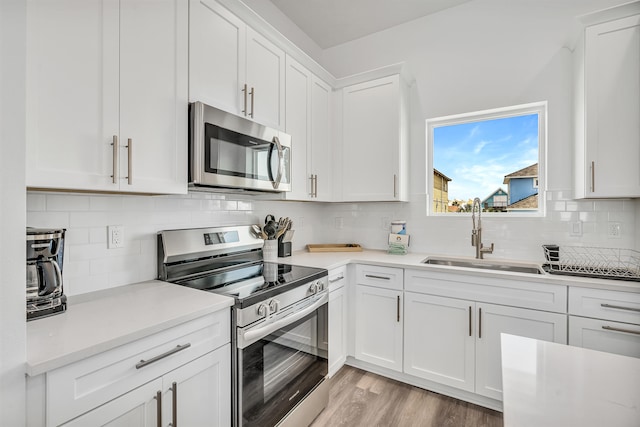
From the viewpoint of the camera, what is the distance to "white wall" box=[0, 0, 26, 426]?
77 cm

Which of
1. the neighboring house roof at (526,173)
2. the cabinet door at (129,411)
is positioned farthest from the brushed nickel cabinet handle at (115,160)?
the neighboring house roof at (526,173)

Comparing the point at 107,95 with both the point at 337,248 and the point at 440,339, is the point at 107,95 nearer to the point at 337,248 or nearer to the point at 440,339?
the point at 337,248

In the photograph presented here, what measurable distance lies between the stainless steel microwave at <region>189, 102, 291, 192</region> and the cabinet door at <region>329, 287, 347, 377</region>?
36.0 inches

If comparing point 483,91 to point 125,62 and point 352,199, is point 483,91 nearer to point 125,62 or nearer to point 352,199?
point 352,199

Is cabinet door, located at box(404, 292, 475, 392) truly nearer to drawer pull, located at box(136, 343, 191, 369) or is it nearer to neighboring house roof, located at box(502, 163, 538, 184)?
neighboring house roof, located at box(502, 163, 538, 184)

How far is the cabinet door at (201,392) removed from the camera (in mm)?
1093

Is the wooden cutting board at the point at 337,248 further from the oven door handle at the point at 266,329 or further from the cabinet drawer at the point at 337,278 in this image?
the oven door handle at the point at 266,329

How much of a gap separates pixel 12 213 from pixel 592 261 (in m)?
3.06

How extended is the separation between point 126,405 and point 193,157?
1.06m

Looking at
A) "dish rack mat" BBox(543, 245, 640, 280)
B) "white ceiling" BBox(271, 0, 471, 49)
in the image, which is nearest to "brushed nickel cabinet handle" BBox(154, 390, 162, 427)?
"dish rack mat" BBox(543, 245, 640, 280)

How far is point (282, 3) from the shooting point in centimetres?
260

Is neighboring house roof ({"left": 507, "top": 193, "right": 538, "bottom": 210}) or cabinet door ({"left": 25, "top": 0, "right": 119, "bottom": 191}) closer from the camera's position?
cabinet door ({"left": 25, "top": 0, "right": 119, "bottom": 191})

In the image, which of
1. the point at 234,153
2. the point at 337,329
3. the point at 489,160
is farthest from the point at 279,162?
the point at 489,160

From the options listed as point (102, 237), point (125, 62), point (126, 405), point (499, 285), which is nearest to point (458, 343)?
point (499, 285)
